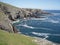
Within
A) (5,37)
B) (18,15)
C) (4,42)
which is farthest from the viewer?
(18,15)

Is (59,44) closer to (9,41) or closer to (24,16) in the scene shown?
(9,41)

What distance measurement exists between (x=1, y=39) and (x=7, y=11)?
322 feet

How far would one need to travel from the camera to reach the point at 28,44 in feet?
102

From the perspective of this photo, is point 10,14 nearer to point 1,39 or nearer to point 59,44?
point 59,44

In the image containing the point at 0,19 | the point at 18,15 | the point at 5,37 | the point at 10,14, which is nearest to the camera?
the point at 5,37

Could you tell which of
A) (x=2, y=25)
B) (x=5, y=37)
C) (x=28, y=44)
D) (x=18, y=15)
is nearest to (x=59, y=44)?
(x=2, y=25)

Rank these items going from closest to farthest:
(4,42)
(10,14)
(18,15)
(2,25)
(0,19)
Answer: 1. (4,42)
2. (2,25)
3. (0,19)
4. (10,14)
5. (18,15)

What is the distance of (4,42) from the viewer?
27203 millimetres

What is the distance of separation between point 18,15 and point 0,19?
296 feet

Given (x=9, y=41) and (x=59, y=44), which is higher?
(x=9, y=41)

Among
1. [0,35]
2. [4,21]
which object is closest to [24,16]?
[4,21]

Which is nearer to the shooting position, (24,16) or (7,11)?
(7,11)

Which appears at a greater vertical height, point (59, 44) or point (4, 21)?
point (4, 21)

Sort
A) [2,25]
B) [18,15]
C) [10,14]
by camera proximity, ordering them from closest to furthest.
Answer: [2,25] → [10,14] → [18,15]
